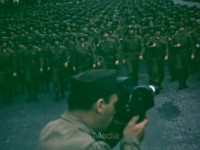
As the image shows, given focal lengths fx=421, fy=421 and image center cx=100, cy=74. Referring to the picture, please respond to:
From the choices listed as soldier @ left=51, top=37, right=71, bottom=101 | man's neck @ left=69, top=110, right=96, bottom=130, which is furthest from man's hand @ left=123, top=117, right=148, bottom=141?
soldier @ left=51, top=37, right=71, bottom=101

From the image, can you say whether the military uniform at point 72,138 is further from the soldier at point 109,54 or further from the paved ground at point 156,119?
the soldier at point 109,54

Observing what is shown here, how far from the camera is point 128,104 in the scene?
285 centimetres

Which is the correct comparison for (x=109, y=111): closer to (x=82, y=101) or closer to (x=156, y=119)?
(x=82, y=101)

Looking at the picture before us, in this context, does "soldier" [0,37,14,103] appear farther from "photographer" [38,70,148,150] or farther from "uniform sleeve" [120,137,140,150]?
"uniform sleeve" [120,137,140,150]

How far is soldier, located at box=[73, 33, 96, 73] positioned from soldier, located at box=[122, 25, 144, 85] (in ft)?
3.54

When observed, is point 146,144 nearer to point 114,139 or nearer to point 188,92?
point 188,92

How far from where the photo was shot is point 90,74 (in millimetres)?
2725

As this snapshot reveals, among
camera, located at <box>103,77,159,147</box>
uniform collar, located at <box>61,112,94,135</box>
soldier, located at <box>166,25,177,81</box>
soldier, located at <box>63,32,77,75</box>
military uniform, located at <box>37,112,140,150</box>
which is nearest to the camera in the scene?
military uniform, located at <box>37,112,140,150</box>

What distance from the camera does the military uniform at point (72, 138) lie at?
2.50m

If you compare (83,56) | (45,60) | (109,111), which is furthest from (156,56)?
(109,111)

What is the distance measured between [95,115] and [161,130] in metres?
6.74

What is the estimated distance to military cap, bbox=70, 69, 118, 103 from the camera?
8.71ft

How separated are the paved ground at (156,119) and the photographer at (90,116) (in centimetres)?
558

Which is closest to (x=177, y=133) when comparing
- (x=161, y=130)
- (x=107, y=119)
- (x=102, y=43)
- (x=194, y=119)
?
(x=161, y=130)
